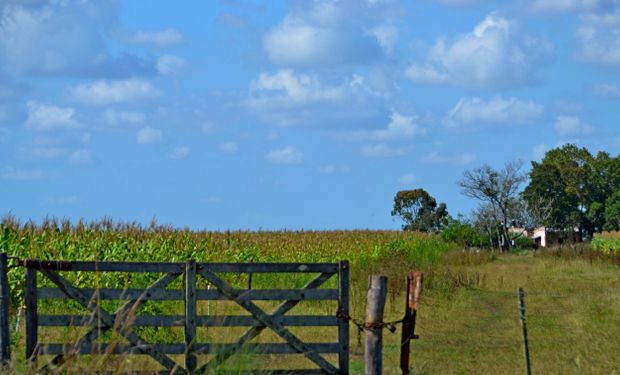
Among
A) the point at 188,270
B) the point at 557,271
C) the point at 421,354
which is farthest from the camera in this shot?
the point at 557,271

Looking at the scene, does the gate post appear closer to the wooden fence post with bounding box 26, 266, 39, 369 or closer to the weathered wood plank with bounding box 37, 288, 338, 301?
the weathered wood plank with bounding box 37, 288, 338, 301

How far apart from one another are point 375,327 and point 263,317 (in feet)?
7.83

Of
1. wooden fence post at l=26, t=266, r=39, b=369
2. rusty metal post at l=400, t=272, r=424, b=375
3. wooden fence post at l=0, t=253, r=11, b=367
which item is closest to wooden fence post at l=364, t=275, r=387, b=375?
rusty metal post at l=400, t=272, r=424, b=375

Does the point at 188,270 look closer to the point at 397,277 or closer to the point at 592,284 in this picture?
the point at 397,277

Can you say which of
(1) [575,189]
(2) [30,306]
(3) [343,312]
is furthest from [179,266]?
(1) [575,189]

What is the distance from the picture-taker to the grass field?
692 inches

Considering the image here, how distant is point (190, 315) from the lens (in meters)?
14.5

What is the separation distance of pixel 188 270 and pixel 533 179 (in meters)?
99.6

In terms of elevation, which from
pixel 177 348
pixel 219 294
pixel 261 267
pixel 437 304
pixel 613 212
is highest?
pixel 613 212

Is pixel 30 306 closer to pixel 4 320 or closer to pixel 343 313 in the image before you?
pixel 4 320

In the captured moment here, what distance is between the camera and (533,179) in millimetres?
110062

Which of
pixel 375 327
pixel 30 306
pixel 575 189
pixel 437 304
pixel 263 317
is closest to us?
pixel 375 327

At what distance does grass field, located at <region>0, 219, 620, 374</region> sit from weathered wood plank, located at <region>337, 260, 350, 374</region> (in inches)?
27.5

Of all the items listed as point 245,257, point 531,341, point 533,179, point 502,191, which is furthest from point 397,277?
point 533,179
